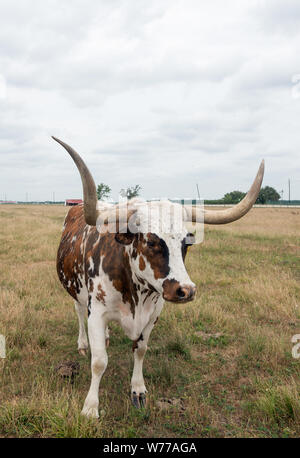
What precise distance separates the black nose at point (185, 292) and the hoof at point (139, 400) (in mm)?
1448

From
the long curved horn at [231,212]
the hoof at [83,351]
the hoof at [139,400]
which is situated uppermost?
the long curved horn at [231,212]

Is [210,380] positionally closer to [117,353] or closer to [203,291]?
[117,353]

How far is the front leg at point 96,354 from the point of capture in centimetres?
328

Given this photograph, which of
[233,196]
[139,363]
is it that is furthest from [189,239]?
[233,196]

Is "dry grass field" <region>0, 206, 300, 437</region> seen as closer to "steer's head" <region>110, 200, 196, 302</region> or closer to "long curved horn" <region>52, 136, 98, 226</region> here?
"steer's head" <region>110, 200, 196, 302</region>

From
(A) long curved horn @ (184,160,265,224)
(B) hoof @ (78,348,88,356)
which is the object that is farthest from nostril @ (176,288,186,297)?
(B) hoof @ (78,348,88,356)

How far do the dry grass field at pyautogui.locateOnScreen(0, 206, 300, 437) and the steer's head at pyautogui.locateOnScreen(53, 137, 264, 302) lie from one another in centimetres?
131

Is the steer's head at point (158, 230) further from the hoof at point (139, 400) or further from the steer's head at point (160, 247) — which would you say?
the hoof at point (139, 400)

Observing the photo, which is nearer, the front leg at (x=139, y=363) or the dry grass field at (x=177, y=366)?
the dry grass field at (x=177, y=366)

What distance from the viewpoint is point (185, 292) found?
2.66 metres

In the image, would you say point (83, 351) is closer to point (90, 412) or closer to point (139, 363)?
point (139, 363)

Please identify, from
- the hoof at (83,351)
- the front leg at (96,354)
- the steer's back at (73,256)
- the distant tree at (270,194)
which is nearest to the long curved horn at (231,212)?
the front leg at (96,354)

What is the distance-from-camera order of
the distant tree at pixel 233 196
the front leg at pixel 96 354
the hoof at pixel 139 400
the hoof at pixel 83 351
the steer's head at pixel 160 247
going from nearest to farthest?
the steer's head at pixel 160 247
the front leg at pixel 96 354
the hoof at pixel 139 400
the hoof at pixel 83 351
the distant tree at pixel 233 196

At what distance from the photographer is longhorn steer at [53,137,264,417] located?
2.88m
